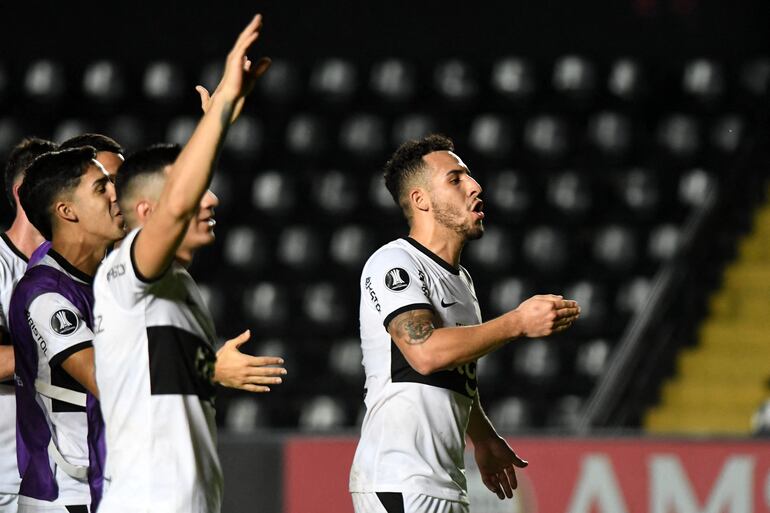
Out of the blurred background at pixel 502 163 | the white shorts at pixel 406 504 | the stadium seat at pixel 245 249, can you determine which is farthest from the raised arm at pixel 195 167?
the stadium seat at pixel 245 249

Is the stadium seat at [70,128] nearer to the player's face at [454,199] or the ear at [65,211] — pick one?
the player's face at [454,199]

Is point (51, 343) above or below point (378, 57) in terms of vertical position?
below

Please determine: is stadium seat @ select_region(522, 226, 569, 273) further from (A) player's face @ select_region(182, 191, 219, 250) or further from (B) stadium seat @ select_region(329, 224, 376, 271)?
(A) player's face @ select_region(182, 191, 219, 250)

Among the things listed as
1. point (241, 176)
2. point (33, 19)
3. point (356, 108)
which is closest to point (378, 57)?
point (356, 108)

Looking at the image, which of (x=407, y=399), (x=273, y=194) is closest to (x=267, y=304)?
(x=273, y=194)

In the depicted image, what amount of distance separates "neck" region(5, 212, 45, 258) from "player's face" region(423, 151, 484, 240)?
1355 mm

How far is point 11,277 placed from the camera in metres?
4.32

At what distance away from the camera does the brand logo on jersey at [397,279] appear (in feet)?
12.2

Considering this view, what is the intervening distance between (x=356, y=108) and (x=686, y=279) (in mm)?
3294

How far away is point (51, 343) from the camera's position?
11.3ft

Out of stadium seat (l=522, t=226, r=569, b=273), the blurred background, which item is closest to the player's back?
the blurred background

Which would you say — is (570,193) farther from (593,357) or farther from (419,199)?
(419,199)

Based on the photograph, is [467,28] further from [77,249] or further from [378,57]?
[77,249]

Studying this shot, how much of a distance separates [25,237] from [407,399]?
1523 mm
